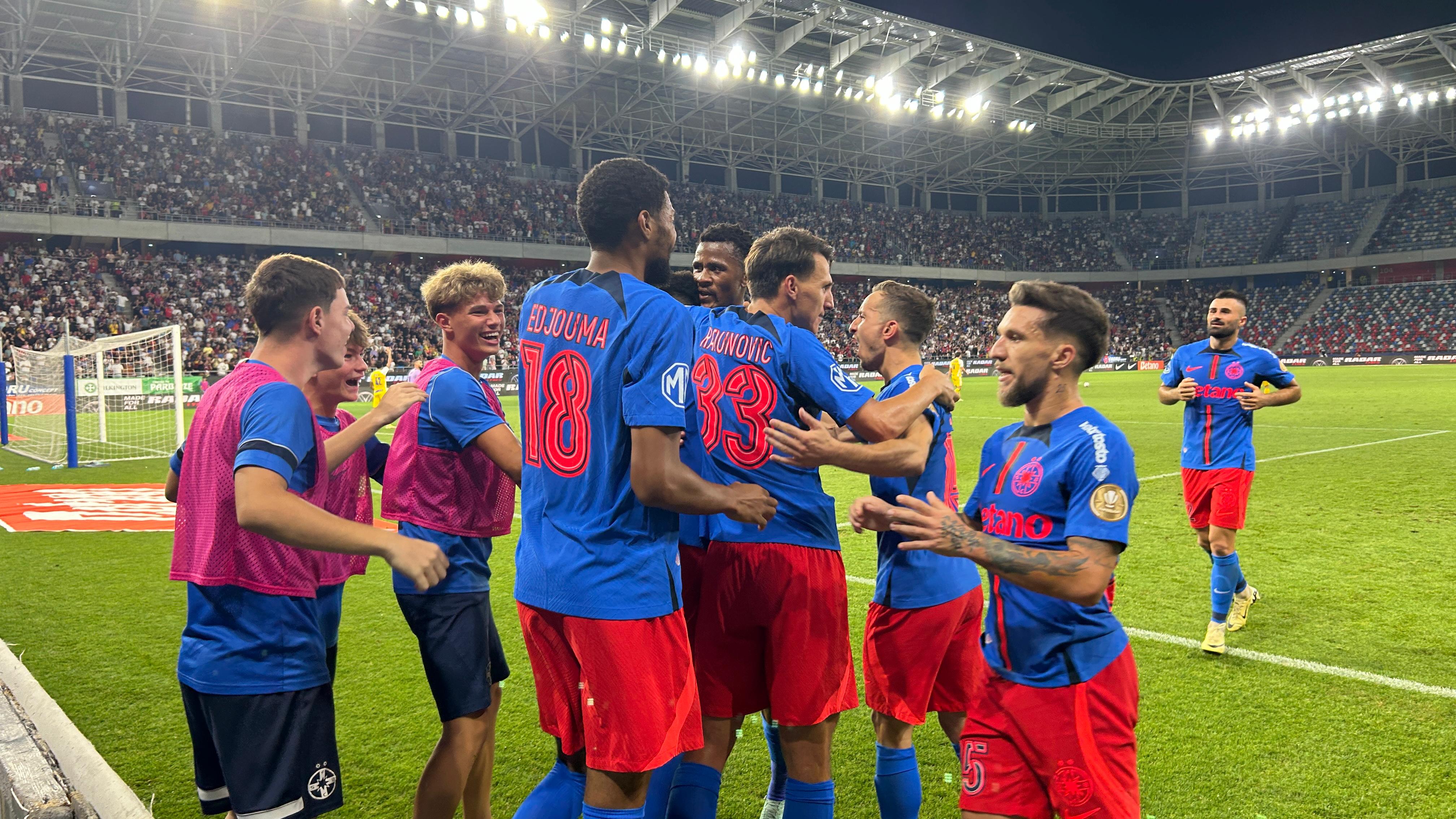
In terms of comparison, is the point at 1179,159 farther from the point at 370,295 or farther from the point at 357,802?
the point at 357,802

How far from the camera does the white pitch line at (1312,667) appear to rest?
4.91m

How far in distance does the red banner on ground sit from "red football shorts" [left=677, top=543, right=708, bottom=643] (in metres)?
7.13

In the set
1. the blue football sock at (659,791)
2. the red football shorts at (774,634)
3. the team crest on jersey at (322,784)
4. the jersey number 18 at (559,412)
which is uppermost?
the jersey number 18 at (559,412)

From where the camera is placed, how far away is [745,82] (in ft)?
127

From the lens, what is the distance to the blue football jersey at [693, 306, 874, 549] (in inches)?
123

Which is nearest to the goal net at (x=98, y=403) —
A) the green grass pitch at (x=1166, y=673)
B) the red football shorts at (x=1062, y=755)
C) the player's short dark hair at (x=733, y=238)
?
the green grass pitch at (x=1166, y=673)

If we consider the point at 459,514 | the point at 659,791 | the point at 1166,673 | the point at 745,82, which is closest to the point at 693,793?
the point at 659,791

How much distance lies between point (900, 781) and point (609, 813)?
1.30 metres

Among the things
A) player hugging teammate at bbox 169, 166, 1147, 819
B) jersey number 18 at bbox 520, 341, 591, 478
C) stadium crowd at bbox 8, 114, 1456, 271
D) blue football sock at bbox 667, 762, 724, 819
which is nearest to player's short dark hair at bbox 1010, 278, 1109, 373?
player hugging teammate at bbox 169, 166, 1147, 819

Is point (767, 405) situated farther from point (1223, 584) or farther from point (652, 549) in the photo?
point (1223, 584)

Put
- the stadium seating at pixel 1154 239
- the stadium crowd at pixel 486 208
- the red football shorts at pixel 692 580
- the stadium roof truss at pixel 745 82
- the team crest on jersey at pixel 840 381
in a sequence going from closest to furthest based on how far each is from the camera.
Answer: the team crest on jersey at pixel 840 381 < the red football shorts at pixel 692 580 < the stadium roof truss at pixel 745 82 < the stadium crowd at pixel 486 208 < the stadium seating at pixel 1154 239

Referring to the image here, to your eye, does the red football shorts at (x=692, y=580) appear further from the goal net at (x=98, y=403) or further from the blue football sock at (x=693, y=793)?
the goal net at (x=98, y=403)

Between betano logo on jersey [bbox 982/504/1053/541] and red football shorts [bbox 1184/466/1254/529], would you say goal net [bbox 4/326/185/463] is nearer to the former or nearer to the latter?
red football shorts [bbox 1184/466/1254/529]

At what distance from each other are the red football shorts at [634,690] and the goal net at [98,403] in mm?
14904
